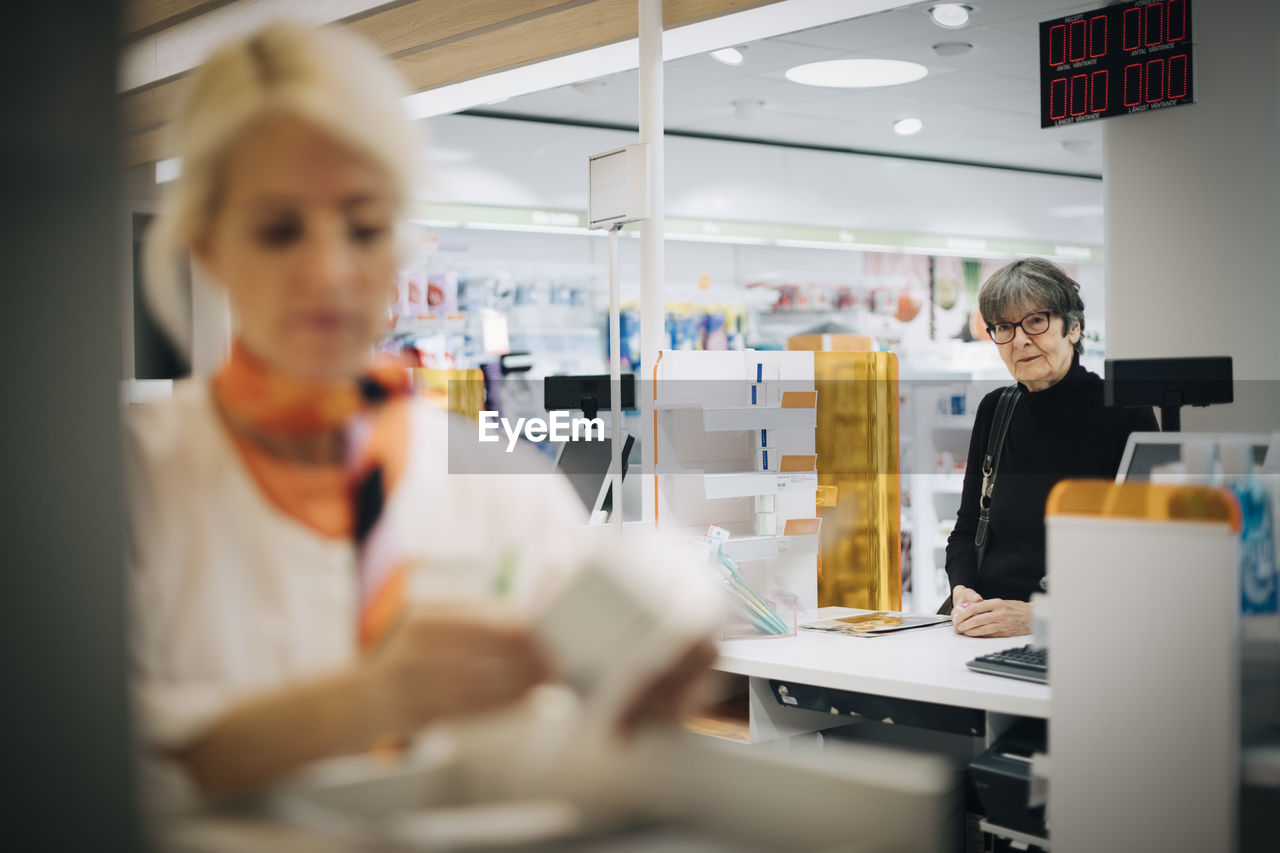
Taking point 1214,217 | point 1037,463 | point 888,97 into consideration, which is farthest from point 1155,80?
point 888,97

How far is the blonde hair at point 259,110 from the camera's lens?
3.01 ft

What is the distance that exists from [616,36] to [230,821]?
13.1 ft

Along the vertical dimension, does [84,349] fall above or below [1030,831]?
above

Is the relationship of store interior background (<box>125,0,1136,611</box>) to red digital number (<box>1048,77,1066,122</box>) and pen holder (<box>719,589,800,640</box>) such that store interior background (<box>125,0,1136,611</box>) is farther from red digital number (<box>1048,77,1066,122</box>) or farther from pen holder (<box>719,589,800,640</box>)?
pen holder (<box>719,589,800,640</box>)

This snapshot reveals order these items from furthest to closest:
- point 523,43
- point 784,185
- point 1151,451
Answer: point 784,185
point 523,43
point 1151,451

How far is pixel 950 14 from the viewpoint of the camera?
5.83m

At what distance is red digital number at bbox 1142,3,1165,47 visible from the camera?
3742 millimetres

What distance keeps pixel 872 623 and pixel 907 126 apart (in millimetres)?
6057

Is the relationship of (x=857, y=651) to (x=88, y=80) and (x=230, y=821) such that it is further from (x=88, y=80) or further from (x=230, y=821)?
(x=88, y=80)

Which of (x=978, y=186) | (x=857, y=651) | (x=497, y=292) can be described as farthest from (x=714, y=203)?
(x=857, y=651)

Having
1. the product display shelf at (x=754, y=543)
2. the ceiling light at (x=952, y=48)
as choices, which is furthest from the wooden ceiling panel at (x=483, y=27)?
the ceiling light at (x=952, y=48)

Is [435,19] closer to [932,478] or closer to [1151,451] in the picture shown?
[1151,451]

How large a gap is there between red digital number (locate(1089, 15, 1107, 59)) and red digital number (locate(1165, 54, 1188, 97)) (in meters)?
0.24

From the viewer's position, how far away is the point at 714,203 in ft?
28.3
